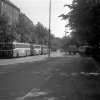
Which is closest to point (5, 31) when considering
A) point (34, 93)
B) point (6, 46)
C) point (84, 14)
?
point (6, 46)

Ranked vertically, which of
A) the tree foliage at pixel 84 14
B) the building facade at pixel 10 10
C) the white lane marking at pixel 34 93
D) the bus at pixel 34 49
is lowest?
the white lane marking at pixel 34 93

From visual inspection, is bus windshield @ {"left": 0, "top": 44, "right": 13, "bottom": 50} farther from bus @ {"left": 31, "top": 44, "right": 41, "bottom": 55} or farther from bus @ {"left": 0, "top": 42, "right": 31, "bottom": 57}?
bus @ {"left": 31, "top": 44, "right": 41, "bottom": 55}

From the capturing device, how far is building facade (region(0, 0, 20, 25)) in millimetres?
68706

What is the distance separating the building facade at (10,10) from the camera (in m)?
68.7

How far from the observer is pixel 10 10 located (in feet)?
249

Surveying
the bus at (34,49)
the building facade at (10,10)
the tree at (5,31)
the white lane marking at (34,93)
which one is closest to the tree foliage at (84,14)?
the white lane marking at (34,93)

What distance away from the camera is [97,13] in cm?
1891

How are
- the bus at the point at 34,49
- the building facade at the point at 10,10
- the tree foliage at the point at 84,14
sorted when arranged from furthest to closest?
the building facade at the point at 10,10 < the bus at the point at 34,49 < the tree foliage at the point at 84,14

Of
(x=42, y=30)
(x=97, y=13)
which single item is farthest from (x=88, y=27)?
(x=42, y=30)

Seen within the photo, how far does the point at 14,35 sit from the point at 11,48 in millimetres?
7122

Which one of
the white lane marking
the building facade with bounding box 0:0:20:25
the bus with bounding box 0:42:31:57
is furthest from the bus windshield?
the white lane marking

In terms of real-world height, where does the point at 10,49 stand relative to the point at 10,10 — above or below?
below

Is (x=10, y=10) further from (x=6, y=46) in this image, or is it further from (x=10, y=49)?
(x=10, y=49)

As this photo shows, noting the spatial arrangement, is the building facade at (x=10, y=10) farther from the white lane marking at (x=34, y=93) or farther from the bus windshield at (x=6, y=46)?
the white lane marking at (x=34, y=93)
